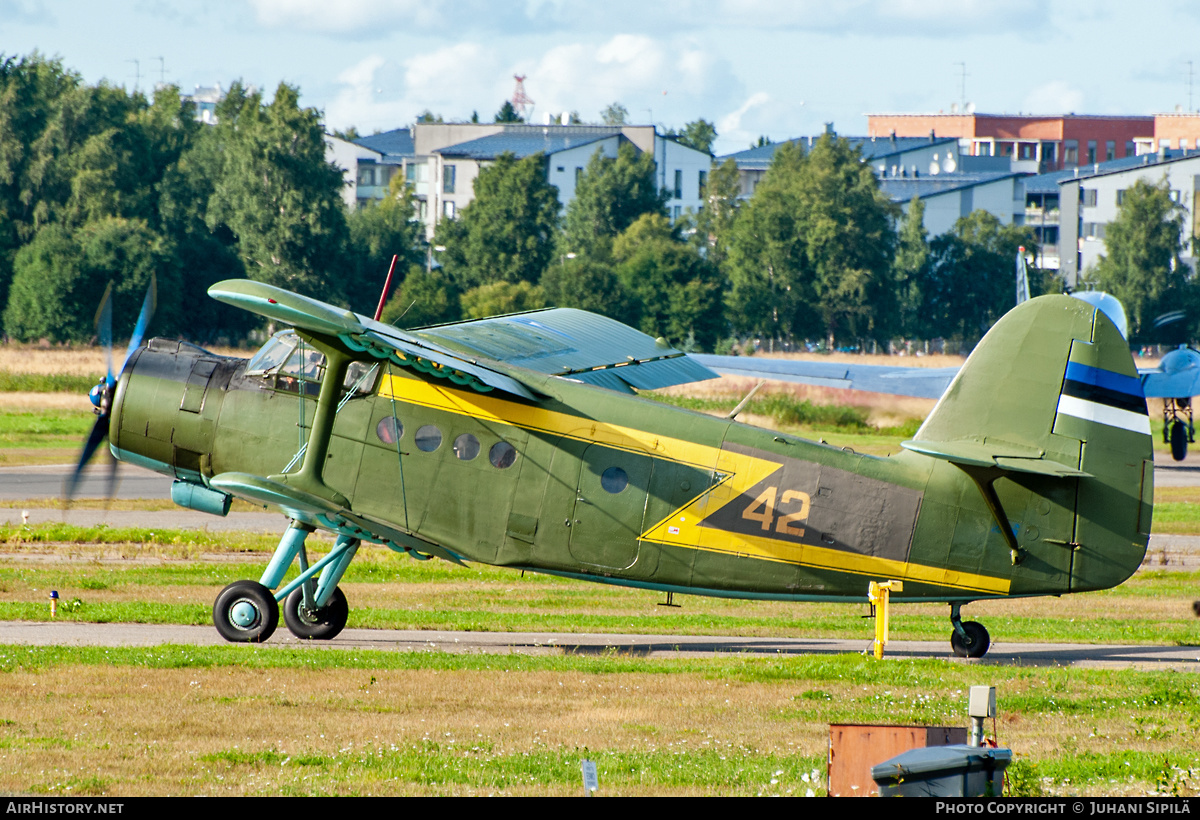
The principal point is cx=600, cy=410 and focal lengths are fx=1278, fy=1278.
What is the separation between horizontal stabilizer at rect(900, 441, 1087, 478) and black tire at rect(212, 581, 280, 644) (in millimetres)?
6857

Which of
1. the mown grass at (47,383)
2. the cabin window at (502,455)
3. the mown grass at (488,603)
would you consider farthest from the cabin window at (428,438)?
the mown grass at (47,383)

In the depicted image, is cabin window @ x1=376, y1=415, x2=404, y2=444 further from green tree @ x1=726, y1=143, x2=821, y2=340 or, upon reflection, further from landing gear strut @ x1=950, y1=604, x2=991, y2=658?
green tree @ x1=726, y1=143, x2=821, y2=340

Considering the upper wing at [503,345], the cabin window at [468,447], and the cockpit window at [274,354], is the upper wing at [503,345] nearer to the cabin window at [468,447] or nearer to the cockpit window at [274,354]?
the cabin window at [468,447]

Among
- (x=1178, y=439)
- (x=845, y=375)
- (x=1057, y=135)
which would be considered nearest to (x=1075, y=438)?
(x=845, y=375)

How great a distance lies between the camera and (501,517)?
1323 cm

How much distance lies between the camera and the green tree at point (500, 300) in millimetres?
81625

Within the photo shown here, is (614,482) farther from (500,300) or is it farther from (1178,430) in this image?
(500,300)

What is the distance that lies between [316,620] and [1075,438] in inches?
330

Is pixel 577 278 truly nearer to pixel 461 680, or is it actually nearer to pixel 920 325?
pixel 920 325

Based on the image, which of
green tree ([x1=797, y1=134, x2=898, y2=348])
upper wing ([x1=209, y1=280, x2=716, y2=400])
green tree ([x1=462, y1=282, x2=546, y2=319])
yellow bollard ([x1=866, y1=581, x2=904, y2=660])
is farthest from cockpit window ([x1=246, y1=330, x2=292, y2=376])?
green tree ([x1=797, y1=134, x2=898, y2=348])

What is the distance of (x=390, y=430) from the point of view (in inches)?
524

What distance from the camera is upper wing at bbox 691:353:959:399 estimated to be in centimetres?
3347

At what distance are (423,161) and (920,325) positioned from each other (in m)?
59.0

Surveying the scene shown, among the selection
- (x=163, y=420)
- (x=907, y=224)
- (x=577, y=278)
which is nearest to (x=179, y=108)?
(x=577, y=278)
